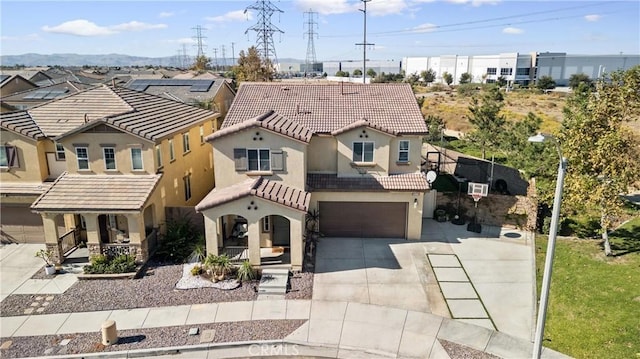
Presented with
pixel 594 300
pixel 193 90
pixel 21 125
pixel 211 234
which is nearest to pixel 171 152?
pixel 211 234

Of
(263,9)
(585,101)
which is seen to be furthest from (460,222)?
(263,9)

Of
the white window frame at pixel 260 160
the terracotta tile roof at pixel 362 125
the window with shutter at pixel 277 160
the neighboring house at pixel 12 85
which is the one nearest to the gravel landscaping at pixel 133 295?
the window with shutter at pixel 277 160

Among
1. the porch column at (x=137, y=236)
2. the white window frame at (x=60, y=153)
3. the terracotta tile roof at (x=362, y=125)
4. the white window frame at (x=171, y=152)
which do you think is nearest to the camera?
the porch column at (x=137, y=236)

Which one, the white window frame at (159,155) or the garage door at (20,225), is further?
the garage door at (20,225)

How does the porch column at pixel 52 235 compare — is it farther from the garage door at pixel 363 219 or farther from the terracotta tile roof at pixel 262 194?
the garage door at pixel 363 219

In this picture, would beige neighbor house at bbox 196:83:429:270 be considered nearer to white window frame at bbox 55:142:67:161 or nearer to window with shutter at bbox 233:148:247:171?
window with shutter at bbox 233:148:247:171

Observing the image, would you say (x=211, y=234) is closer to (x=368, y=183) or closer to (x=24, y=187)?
(x=368, y=183)

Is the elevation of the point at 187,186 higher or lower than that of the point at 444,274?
higher
